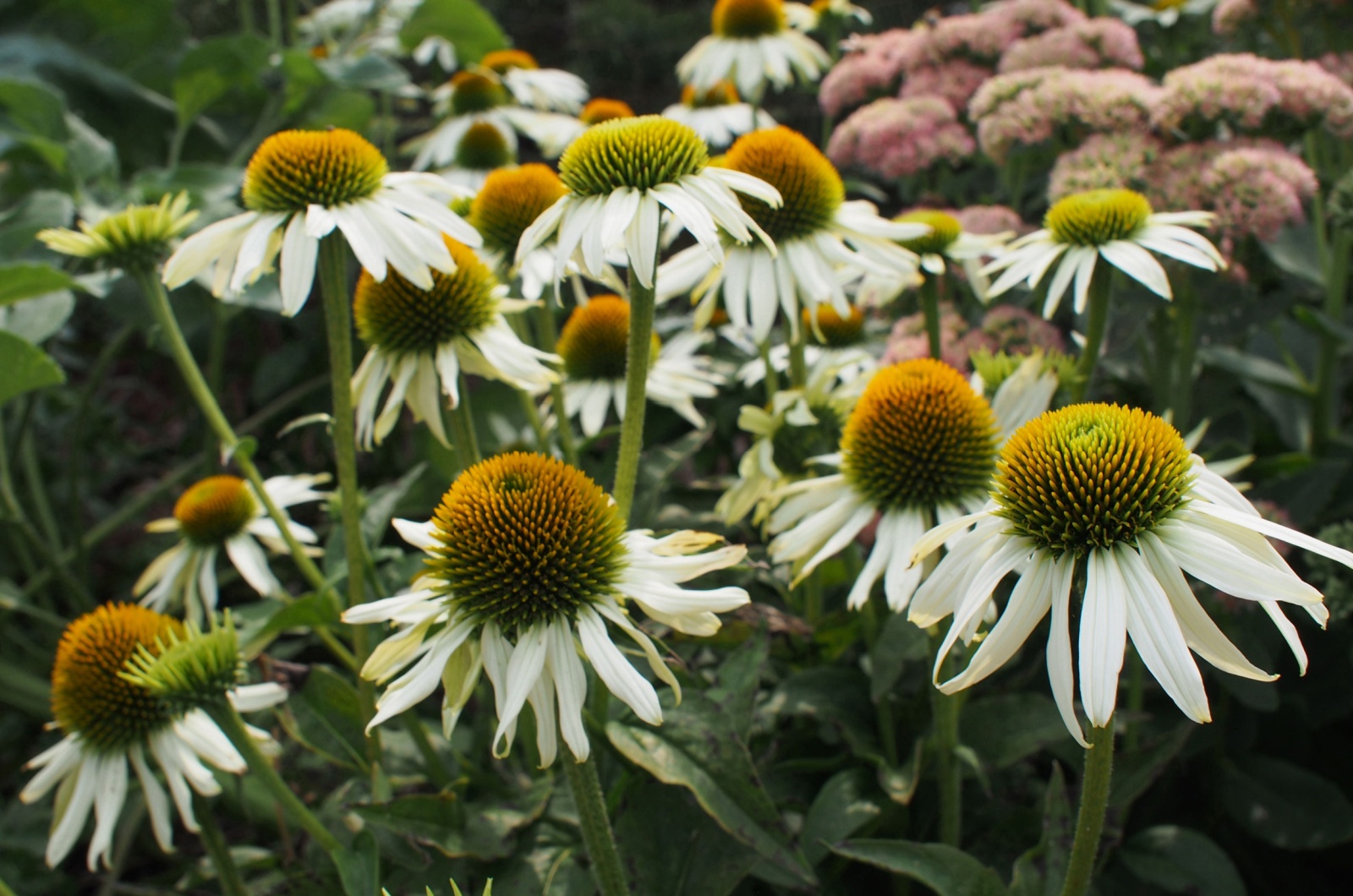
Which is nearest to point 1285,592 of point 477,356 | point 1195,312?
point 477,356

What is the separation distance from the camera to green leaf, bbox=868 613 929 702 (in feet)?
4.16

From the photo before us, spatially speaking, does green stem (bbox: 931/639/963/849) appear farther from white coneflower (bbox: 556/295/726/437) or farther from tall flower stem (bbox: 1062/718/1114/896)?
white coneflower (bbox: 556/295/726/437)

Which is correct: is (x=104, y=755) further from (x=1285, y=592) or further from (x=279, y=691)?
(x=1285, y=592)

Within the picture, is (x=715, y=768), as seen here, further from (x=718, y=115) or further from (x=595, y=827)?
(x=718, y=115)

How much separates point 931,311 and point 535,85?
1822 mm

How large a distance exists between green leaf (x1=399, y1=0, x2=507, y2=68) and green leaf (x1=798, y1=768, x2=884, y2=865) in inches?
80.4

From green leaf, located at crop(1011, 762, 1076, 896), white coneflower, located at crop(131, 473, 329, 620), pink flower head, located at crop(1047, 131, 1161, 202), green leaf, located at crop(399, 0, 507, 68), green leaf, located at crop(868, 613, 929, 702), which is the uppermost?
pink flower head, located at crop(1047, 131, 1161, 202)

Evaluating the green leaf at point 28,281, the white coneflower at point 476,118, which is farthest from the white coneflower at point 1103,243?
the white coneflower at point 476,118

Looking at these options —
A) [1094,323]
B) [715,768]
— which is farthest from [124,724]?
[1094,323]

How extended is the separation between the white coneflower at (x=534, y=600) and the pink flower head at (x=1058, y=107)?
117cm

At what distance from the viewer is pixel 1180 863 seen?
147cm

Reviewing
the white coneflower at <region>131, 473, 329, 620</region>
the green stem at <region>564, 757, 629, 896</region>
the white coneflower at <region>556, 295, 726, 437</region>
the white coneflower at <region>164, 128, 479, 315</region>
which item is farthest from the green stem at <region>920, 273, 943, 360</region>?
the white coneflower at <region>131, 473, 329, 620</region>

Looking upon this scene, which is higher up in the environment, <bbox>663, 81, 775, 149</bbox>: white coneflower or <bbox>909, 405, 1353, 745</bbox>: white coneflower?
<bbox>909, 405, 1353, 745</bbox>: white coneflower

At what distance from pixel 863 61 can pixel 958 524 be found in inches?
69.1
